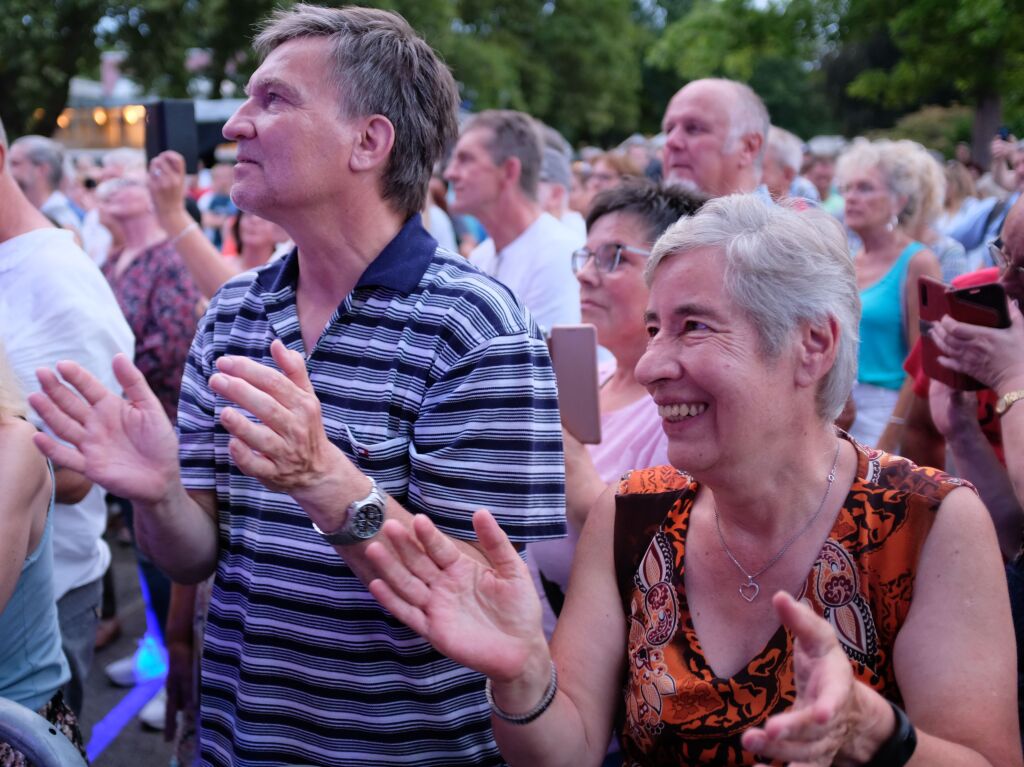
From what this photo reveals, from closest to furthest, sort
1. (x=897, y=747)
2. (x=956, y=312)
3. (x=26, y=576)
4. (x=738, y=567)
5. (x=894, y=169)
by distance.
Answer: (x=897, y=747) < (x=738, y=567) < (x=26, y=576) < (x=956, y=312) < (x=894, y=169)

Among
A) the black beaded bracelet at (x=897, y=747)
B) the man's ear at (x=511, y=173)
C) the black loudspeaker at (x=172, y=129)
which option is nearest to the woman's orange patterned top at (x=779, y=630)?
the black beaded bracelet at (x=897, y=747)

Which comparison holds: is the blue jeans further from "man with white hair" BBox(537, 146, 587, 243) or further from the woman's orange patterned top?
"man with white hair" BBox(537, 146, 587, 243)

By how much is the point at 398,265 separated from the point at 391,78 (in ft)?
1.33

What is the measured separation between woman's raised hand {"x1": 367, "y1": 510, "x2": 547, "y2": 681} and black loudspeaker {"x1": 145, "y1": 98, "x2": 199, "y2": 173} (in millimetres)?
2951

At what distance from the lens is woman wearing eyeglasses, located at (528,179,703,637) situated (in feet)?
9.09

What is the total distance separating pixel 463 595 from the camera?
1.65m

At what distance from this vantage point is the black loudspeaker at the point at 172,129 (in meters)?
4.16

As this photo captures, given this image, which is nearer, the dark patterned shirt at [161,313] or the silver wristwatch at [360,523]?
the silver wristwatch at [360,523]

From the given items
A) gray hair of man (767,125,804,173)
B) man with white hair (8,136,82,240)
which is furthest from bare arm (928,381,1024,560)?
man with white hair (8,136,82,240)

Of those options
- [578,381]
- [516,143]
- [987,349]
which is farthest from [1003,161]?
[578,381]

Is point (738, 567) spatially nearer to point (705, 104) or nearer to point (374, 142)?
point (374, 142)

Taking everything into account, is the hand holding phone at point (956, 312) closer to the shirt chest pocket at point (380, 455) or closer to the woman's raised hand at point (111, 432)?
the shirt chest pocket at point (380, 455)

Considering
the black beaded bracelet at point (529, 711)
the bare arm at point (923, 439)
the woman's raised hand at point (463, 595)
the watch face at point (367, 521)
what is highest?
the watch face at point (367, 521)

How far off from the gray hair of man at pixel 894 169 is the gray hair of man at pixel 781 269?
313 centimetres
